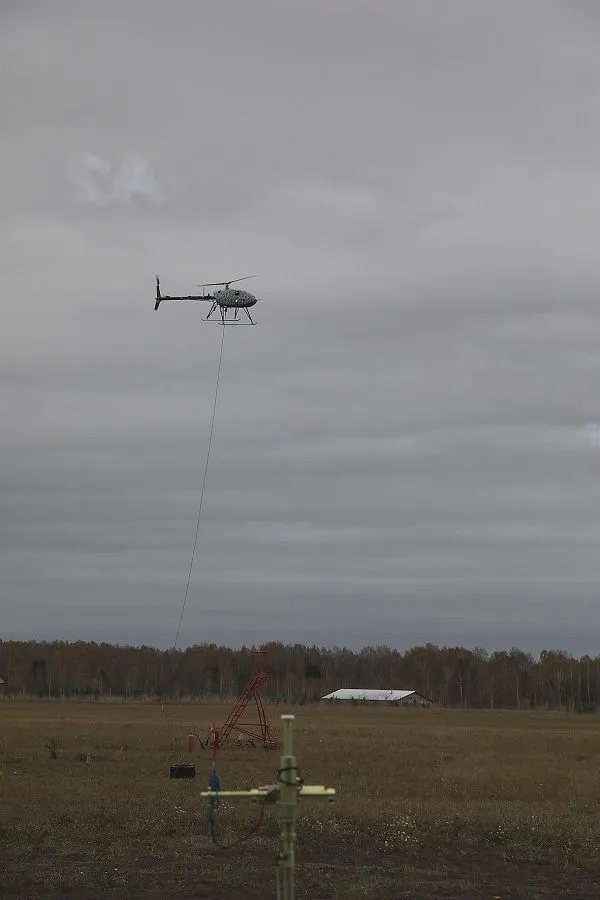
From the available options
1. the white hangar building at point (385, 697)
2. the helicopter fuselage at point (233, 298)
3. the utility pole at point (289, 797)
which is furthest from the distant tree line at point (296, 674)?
the utility pole at point (289, 797)

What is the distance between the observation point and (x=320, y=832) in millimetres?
24562

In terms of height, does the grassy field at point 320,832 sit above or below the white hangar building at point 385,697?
below

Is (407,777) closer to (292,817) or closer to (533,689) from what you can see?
(292,817)

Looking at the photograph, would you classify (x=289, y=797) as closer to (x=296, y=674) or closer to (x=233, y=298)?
(x=233, y=298)

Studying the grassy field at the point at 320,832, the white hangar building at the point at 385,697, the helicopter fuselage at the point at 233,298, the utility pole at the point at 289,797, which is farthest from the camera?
the white hangar building at the point at 385,697

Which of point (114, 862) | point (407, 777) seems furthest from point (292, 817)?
point (407, 777)

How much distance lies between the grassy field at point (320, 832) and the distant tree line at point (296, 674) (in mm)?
113486

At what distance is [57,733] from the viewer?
55.0 metres

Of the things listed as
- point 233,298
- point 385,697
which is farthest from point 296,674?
point 233,298

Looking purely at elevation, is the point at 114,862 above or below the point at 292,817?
below

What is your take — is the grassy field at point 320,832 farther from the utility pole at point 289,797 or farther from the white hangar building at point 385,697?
the white hangar building at point 385,697

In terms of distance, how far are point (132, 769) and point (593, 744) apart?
91.6 ft

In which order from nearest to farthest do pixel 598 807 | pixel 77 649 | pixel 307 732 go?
1. pixel 598 807
2. pixel 307 732
3. pixel 77 649

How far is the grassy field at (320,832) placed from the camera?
2041 cm
